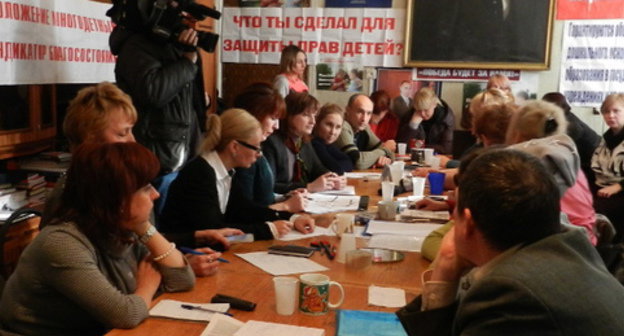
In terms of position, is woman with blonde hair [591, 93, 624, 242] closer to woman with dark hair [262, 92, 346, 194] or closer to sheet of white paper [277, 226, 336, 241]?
woman with dark hair [262, 92, 346, 194]

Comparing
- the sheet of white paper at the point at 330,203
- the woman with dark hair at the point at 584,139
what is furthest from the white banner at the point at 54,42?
the woman with dark hair at the point at 584,139

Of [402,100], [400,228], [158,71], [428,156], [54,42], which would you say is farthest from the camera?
[402,100]

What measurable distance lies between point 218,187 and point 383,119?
367cm

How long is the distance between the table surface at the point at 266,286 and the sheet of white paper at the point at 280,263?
0.02 m

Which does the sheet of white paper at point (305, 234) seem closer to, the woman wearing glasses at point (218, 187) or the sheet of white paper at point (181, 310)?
the woman wearing glasses at point (218, 187)

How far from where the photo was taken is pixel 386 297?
70.1 inches

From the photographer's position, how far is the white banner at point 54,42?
3268mm

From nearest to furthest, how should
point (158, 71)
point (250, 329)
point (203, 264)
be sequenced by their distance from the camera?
point (250, 329)
point (203, 264)
point (158, 71)

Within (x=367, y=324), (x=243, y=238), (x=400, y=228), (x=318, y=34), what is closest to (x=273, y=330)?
(x=367, y=324)

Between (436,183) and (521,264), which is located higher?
(521,264)

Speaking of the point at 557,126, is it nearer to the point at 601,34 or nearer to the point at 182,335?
the point at 182,335

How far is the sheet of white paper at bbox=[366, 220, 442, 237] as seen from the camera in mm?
2545

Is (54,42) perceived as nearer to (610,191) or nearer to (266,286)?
(266,286)

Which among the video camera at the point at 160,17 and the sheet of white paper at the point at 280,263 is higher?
the video camera at the point at 160,17
